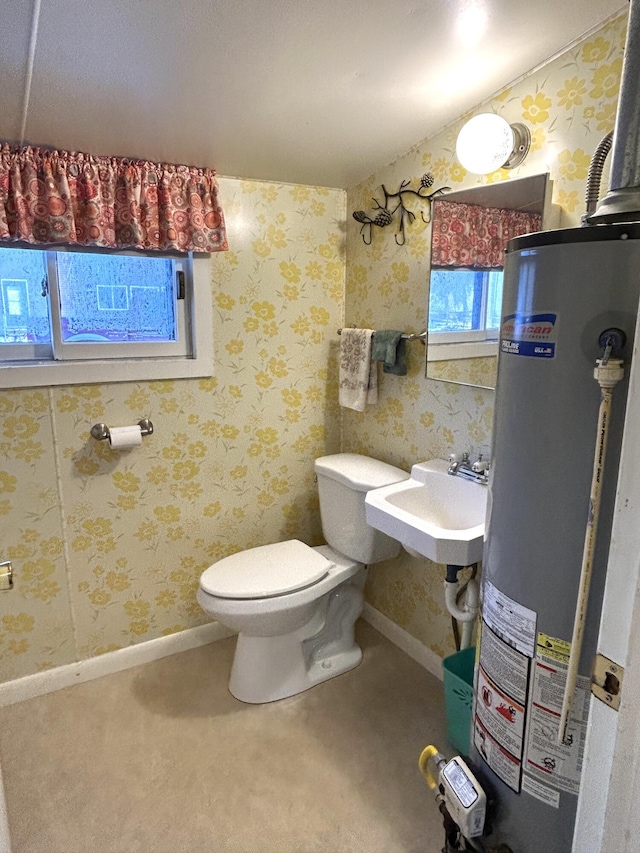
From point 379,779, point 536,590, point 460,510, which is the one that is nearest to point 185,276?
point 460,510

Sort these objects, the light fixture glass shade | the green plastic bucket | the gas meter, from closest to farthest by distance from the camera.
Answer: the gas meter → the light fixture glass shade → the green plastic bucket

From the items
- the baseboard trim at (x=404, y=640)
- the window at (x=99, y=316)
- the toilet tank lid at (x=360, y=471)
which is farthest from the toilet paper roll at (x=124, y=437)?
the baseboard trim at (x=404, y=640)

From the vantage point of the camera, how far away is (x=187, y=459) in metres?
2.14

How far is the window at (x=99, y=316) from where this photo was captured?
6.04 feet

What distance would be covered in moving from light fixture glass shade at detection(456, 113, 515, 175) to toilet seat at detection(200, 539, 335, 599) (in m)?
1.41

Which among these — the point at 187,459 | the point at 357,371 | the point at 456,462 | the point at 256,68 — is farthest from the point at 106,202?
the point at 456,462

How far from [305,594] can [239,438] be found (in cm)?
70

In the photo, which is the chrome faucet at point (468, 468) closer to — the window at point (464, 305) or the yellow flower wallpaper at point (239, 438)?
the yellow flower wallpaper at point (239, 438)

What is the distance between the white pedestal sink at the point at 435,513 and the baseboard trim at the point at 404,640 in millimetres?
634

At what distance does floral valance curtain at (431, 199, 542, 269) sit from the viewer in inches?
61.8

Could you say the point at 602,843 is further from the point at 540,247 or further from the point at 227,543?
the point at 227,543

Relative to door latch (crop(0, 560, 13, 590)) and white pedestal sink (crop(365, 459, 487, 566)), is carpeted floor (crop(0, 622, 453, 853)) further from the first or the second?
door latch (crop(0, 560, 13, 590))

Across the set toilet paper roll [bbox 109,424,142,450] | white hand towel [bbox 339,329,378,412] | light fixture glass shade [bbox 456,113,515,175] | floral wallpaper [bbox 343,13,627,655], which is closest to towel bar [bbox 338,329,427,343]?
floral wallpaper [bbox 343,13,627,655]

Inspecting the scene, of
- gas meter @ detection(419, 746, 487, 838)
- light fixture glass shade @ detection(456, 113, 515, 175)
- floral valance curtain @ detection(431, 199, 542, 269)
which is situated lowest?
gas meter @ detection(419, 746, 487, 838)
